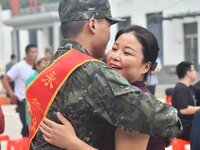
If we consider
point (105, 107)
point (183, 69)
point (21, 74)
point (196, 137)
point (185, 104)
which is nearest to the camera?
point (105, 107)

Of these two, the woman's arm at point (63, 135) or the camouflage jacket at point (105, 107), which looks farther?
the woman's arm at point (63, 135)

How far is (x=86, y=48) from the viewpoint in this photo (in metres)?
1.90

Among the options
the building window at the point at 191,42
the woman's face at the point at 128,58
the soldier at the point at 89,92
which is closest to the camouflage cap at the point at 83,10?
the soldier at the point at 89,92

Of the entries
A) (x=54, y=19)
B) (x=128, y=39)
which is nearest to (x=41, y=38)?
(x=54, y=19)

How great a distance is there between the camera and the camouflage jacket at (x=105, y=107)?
5.60ft

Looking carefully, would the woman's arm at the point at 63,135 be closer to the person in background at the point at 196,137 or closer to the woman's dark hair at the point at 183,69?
the person in background at the point at 196,137

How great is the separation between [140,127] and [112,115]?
0.34 feet

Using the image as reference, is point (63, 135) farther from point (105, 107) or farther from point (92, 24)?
point (92, 24)

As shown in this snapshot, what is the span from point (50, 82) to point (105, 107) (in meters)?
0.23

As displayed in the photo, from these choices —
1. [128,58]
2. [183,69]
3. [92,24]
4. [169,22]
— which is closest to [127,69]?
[128,58]

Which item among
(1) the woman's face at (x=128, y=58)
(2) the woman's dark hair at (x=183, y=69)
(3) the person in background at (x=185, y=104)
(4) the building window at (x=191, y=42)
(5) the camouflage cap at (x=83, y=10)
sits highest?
(5) the camouflage cap at (x=83, y=10)

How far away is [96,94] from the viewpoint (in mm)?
1751

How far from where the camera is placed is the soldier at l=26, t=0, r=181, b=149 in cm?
171

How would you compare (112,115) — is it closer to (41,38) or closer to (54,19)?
(54,19)
